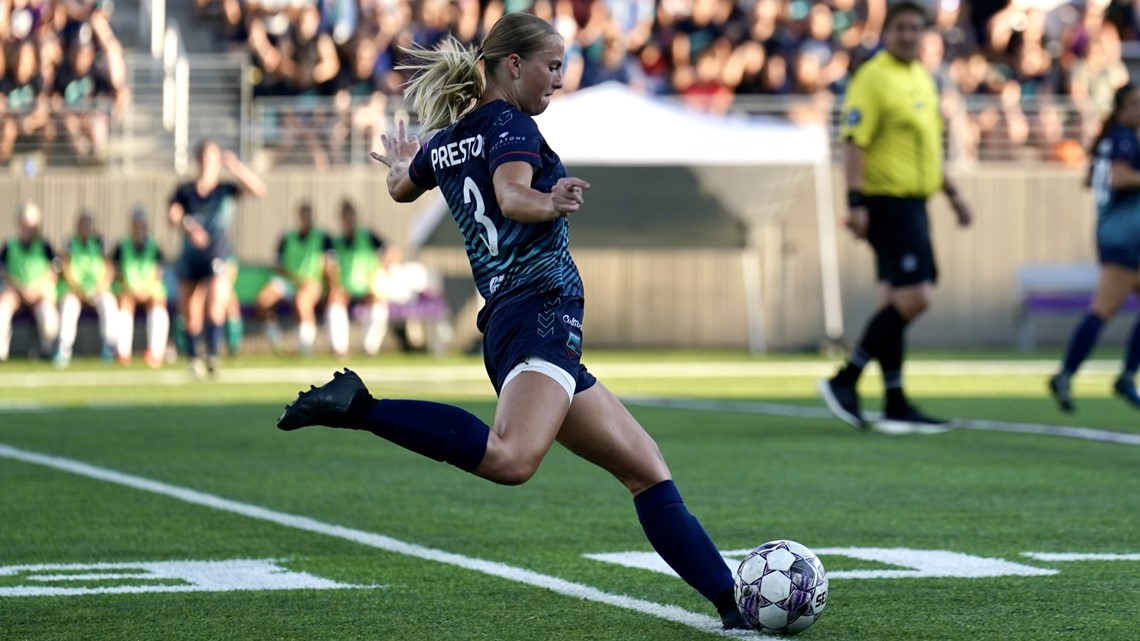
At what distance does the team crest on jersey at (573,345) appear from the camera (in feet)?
14.8

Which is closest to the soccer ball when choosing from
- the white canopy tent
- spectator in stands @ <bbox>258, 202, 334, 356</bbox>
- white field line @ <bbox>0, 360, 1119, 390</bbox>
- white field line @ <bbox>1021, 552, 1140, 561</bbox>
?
white field line @ <bbox>1021, 552, 1140, 561</bbox>

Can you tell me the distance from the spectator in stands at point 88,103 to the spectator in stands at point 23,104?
224 mm

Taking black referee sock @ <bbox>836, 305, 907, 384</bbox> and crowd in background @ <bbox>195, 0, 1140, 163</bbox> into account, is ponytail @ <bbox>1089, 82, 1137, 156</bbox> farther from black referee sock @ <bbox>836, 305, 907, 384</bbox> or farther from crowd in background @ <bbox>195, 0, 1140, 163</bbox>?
crowd in background @ <bbox>195, 0, 1140, 163</bbox>

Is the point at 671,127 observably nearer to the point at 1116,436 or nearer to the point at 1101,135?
the point at 1101,135

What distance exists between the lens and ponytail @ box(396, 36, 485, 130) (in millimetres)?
4676

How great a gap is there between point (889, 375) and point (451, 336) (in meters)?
14.3

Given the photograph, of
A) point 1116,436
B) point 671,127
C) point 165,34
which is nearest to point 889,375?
point 1116,436

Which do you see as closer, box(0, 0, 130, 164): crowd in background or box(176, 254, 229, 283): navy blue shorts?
box(176, 254, 229, 283): navy blue shorts

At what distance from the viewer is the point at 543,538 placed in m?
6.36

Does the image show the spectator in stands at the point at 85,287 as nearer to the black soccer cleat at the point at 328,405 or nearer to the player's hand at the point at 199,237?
the player's hand at the point at 199,237

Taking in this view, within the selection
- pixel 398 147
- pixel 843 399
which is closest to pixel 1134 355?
pixel 843 399

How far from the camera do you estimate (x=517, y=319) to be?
451cm

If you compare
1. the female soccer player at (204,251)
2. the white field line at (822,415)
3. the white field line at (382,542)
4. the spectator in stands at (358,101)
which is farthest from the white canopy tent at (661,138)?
the white field line at (382,542)

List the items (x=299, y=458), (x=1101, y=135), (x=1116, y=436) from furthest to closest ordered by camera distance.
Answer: (x=1101, y=135), (x=1116, y=436), (x=299, y=458)
